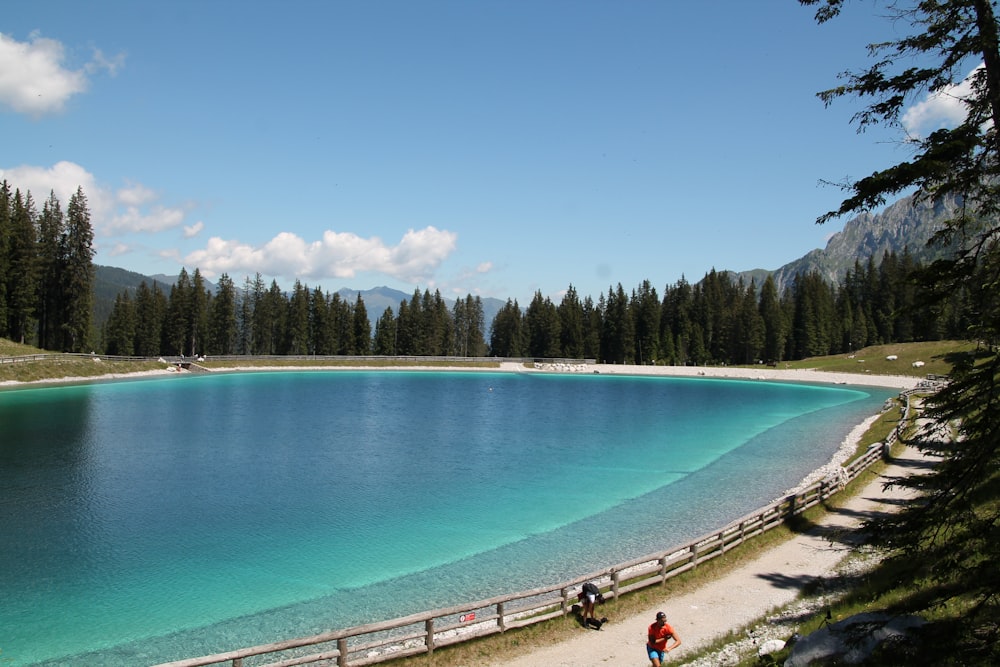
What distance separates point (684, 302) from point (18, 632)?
486ft

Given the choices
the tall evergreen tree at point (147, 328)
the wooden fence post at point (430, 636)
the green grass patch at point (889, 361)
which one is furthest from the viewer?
the tall evergreen tree at point (147, 328)

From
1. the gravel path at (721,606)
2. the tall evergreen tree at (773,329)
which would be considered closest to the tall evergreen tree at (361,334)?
the tall evergreen tree at (773,329)

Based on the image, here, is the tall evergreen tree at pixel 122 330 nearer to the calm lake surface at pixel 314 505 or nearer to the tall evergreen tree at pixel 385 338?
the tall evergreen tree at pixel 385 338

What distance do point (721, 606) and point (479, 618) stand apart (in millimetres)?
7700

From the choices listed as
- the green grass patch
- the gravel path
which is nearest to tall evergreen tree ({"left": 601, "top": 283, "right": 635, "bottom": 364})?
the green grass patch

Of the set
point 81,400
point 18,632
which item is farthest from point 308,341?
point 18,632

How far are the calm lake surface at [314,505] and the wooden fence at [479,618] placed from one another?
1137 millimetres

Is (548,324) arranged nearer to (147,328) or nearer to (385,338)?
(385,338)

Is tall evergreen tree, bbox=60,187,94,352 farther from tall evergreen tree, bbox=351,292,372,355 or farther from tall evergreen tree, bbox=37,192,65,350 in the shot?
tall evergreen tree, bbox=351,292,372,355

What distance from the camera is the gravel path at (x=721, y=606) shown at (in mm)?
15930

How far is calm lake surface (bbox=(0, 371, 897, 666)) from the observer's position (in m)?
20.2

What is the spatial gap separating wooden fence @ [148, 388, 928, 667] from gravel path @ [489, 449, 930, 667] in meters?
1.16

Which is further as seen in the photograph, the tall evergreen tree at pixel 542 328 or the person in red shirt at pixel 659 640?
the tall evergreen tree at pixel 542 328

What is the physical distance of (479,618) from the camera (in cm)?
1998
